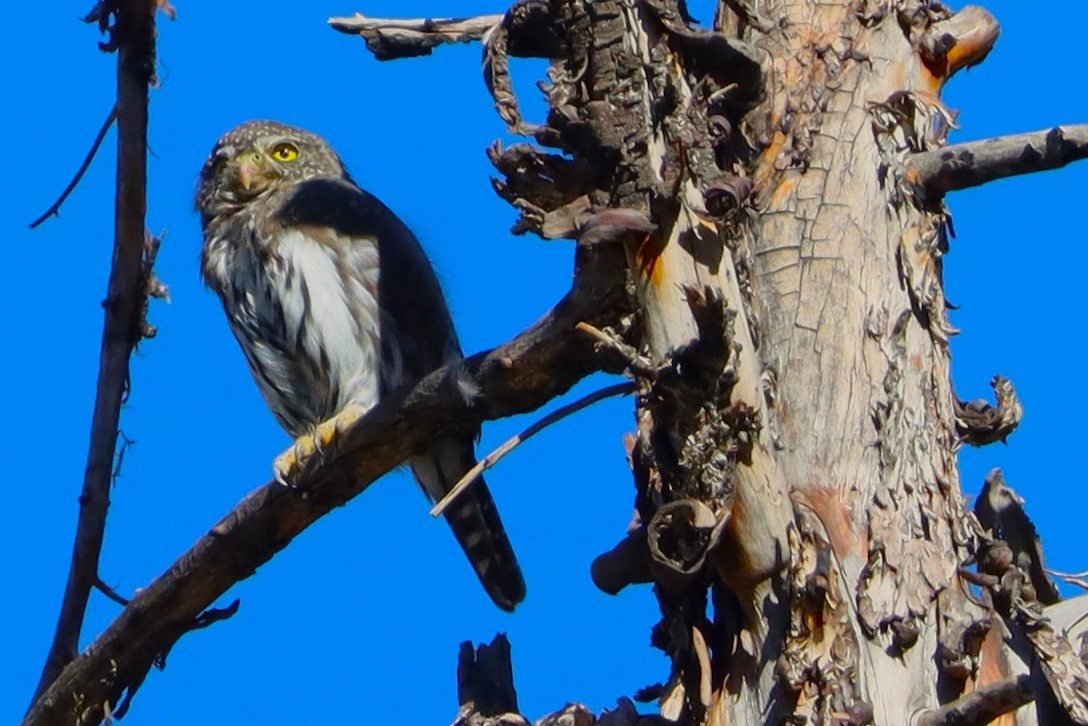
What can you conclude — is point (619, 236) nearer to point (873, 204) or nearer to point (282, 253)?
point (873, 204)

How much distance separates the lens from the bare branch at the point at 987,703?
2.51 meters

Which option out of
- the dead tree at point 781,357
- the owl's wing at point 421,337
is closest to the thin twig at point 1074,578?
the dead tree at point 781,357

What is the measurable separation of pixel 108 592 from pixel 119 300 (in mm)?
816

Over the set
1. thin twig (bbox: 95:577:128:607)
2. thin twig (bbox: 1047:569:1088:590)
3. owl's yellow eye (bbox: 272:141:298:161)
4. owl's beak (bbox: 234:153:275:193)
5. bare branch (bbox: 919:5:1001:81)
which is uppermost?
owl's yellow eye (bbox: 272:141:298:161)

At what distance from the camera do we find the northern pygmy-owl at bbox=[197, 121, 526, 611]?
206 inches

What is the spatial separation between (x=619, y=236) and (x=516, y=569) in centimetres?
261

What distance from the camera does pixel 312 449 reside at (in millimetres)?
4570

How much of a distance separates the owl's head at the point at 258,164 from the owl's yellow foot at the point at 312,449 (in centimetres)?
135

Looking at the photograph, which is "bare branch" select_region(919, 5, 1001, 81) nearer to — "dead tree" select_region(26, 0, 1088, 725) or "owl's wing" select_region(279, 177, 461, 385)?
"dead tree" select_region(26, 0, 1088, 725)

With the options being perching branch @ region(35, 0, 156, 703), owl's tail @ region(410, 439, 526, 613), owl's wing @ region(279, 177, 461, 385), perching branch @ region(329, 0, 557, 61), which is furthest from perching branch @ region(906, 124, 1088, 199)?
owl's wing @ region(279, 177, 461, 385)

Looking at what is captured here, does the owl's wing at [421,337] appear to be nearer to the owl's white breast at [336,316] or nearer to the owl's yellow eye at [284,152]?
the owl's white breast at [336,316]

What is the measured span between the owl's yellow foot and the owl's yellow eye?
1.56 meters

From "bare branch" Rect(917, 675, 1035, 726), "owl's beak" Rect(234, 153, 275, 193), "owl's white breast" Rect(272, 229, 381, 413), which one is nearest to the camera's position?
"bare branch" Rect(917, 675, 1035, 726)

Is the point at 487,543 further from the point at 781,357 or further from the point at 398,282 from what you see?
the point at 781,357
